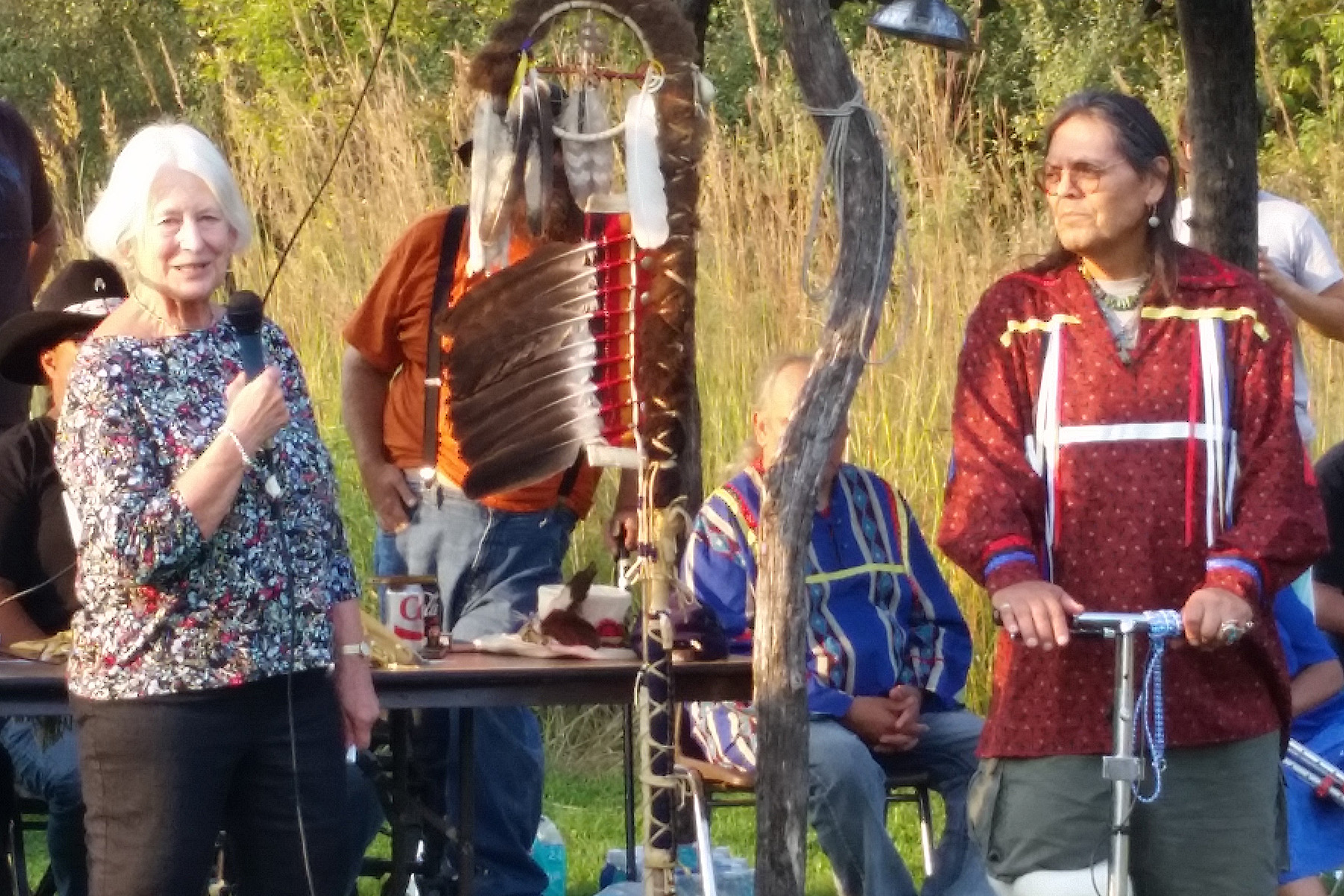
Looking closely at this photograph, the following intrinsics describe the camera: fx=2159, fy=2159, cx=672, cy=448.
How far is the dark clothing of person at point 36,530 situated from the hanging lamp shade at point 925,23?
1926 millimetres

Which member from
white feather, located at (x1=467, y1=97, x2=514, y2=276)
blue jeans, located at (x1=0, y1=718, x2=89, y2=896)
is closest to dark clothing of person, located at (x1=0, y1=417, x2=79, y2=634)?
blue jeans, located at (x1=0, y1=718, x2=89, y2=896)

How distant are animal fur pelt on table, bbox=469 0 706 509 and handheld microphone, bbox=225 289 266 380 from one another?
942 mm

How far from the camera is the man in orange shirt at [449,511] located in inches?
197

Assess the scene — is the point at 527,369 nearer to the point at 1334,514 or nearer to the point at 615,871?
the point at 615,871

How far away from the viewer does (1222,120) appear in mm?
5523

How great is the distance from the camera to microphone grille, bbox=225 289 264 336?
3479 mm

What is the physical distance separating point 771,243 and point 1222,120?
2.39 meters

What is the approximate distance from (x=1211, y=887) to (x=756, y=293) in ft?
14.3

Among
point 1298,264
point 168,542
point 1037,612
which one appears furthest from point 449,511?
point 1298,264

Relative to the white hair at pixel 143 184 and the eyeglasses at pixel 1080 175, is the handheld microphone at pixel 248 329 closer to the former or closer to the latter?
the white hair at pixel 143 184

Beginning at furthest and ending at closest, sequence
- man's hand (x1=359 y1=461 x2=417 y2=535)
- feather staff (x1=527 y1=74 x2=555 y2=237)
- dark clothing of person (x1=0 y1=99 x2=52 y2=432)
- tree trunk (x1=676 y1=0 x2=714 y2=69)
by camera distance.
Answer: tree trunk (x1=676 y1=0 x2=714 y2=69) → dark clothing of person (x1=0 y1=99 x2=52 y2=432) → man's hand (x1=359 y1=461 x2=417 y2=535) → feather staff (x1=527 y1=74 x2=555 y2=237)

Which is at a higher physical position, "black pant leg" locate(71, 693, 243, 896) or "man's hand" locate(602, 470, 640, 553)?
"man's hand" locate(602, 470, 640, 553)

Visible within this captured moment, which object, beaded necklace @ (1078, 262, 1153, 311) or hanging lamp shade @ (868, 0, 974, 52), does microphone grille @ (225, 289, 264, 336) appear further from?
hanging lamp shade @ (868, 0, 974, 52)

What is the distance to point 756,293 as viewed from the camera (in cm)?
761
